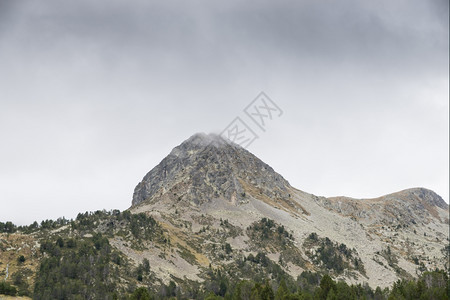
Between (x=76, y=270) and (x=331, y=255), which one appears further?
(x=331, y=255)

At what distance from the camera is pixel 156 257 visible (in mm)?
136125

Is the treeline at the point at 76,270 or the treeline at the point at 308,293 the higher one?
the treeline at the point at 308,293

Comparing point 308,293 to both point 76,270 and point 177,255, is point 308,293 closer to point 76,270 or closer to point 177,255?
point 177,255

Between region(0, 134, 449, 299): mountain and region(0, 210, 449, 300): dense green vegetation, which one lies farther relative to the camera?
region(0, 134, 449, 299): mountain

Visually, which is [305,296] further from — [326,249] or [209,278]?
[326,249]

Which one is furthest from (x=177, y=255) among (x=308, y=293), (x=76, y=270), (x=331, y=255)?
(x=331, y=255)

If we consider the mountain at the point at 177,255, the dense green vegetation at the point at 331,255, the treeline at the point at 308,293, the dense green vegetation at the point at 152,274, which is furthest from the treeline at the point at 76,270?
the dense green vegetation at the point at 331,255

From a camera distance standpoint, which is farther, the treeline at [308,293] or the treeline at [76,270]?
the treeline at [76,270]

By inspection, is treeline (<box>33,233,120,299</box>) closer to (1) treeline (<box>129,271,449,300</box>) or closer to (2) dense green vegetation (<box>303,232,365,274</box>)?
(1) treeline (<box>129,271,449,300</box>)

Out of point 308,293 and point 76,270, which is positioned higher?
point 308,293

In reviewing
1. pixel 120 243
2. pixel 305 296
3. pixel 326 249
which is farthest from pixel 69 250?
pixel 326 249

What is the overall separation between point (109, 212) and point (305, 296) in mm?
112699

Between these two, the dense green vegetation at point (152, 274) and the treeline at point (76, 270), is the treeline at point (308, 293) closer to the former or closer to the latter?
the dense green vegetation at point (152, 274)

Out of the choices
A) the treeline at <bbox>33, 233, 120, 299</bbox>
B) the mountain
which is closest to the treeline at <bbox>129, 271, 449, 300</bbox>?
the mountain
